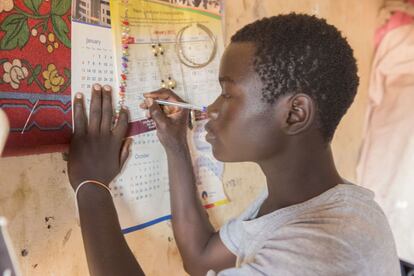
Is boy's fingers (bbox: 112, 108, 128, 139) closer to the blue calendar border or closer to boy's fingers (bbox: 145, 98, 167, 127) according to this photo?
boy's fingers (bbox: 145, 98, 167, 127)

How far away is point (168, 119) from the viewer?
816 mm

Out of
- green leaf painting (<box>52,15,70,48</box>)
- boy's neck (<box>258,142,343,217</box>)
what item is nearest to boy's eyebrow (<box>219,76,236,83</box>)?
boy's neck (<box>258,142,343,217</box>)

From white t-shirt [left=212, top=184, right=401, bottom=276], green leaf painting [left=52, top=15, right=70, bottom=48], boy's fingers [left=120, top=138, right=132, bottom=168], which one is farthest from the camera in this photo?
boy's fingers [left=120, top=138, right=132, bottom=168]

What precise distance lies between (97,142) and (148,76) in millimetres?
173

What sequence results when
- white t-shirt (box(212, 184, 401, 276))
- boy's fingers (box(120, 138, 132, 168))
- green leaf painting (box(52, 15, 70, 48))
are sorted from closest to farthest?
white t-shirt (box(212, 184, 401, 276)), green leaf painting (box(52, 15, 70, 48)), boy's fingers (box(120, 138, 132, 168))

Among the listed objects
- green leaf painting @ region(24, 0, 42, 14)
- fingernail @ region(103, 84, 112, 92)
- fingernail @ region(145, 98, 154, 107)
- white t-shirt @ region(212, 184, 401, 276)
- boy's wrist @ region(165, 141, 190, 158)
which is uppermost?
green leaf painting @ region(24, 0, 42, 14)

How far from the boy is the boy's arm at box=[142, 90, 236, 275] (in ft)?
0.38

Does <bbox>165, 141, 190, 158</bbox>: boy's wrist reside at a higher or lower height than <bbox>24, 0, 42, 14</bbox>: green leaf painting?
lower

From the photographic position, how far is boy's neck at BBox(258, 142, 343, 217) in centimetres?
67

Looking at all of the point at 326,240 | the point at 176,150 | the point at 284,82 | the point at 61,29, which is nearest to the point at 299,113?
the point at 284,82

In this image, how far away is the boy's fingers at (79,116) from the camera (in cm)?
68

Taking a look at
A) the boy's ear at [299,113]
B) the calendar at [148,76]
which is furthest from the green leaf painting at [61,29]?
the boy's ear at [299,113]

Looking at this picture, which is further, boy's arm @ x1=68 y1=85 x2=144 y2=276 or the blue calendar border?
the blue calendar border

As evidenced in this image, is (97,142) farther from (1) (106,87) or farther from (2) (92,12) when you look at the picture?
(2) (92,12)
